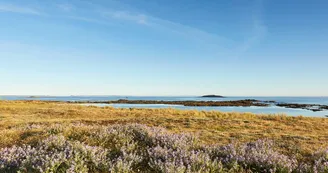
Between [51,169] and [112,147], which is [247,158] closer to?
[112,147]

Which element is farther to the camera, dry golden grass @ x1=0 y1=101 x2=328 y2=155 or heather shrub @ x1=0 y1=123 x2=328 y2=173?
dry golden grass @ x1=0 y1=101 x2=328 y2=155

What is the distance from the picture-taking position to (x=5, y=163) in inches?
203

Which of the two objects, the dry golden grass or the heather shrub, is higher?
the heather shrub

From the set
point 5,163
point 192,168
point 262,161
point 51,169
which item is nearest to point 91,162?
point 51,169

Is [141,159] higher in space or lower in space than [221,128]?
higher

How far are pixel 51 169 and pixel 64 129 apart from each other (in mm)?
3970

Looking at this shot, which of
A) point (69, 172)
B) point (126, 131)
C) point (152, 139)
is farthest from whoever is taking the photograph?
point (126, 131)

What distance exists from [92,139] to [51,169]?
102 inches

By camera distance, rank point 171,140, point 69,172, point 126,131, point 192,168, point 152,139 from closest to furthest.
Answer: point 69,172 → point 192,168 → point 171,140 → point 152,139 → point 126,131

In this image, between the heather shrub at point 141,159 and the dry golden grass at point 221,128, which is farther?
the dry golden grass at point 221,128

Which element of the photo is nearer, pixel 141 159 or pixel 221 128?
pixel 141 159

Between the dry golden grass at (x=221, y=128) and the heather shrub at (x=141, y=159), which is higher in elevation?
the heather shrub at (x=141, y=159)

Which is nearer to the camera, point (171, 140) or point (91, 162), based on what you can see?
point (91, 162)

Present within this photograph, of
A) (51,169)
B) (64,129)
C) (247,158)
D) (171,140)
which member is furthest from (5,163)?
(247,158)
